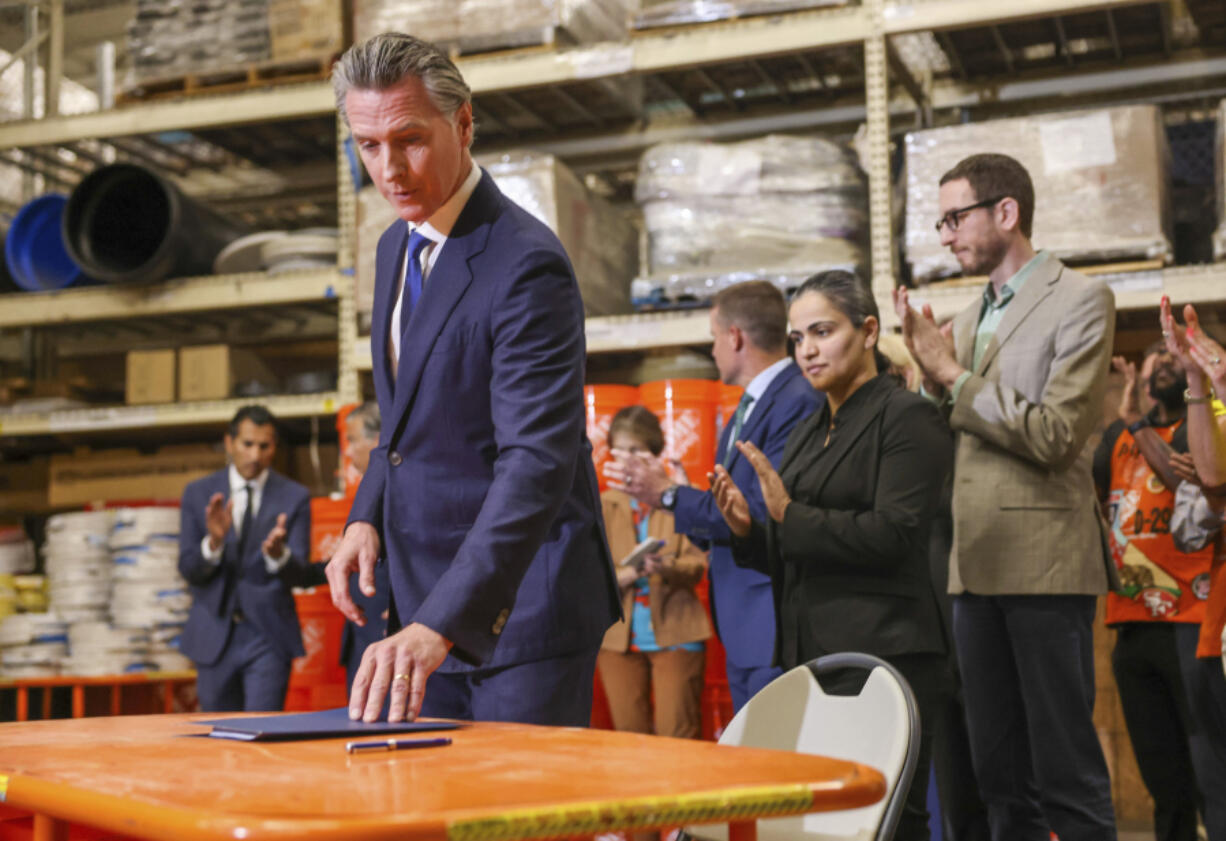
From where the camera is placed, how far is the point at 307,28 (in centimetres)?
592

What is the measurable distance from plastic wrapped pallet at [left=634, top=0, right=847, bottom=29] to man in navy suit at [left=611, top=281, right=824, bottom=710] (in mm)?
1911

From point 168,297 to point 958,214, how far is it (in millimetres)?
4198

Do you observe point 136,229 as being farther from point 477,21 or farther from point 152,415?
point 477,21

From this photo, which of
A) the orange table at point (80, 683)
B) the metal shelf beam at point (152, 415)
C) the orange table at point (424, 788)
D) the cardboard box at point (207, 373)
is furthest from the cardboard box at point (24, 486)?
the orange table at point (424, 788)

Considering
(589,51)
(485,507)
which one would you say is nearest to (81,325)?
(589,51)

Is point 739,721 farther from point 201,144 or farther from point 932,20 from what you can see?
point 201,144

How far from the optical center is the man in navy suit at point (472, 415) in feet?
5.90

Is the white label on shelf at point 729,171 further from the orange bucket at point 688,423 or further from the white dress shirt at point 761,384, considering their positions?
the white dress shirt at point 761,384

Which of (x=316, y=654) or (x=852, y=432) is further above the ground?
(x=852, y=432)

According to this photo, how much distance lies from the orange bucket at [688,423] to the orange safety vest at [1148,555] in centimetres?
153

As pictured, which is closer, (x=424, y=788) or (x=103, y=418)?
(x=424, y=788)

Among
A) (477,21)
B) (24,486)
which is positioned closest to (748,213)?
(477,21)

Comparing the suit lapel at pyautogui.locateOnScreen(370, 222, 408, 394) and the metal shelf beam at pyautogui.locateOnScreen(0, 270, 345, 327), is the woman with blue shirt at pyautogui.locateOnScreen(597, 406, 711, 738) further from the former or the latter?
the suit lapel at pyautogui.locateOnScreen(370, 222, 408, 394)

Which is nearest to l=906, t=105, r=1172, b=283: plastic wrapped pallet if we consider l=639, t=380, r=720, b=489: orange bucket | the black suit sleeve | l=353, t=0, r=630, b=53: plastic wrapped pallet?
l=639, t=380, r=720, b=489: orange bucket
